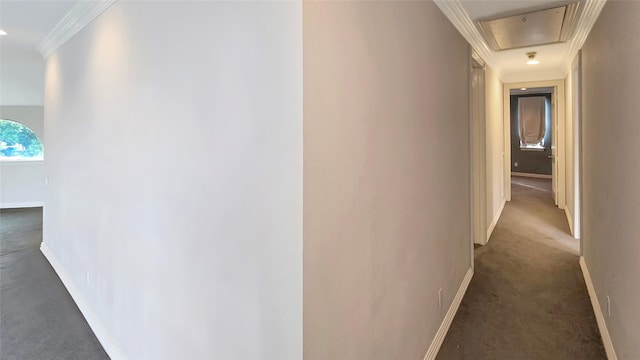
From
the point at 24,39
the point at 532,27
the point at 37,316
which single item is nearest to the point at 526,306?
the point at 532,27

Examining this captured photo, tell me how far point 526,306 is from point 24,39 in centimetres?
520

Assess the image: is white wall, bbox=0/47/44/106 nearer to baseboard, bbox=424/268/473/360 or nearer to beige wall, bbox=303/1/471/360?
beige wall, bbox=303/1/471/360

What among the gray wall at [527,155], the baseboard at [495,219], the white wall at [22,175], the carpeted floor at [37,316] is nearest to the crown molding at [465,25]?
the baseboard at [495,219]

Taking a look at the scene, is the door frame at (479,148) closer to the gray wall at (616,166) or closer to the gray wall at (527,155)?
the gray wall at (616,166)

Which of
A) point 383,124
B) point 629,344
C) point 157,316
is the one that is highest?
point 383,124

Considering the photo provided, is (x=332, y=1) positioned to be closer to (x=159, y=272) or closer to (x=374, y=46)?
(x=374, y=46)

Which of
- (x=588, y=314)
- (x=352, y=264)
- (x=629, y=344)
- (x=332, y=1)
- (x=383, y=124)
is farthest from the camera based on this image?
(x=588, y=314)

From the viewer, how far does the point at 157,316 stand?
5.44ft

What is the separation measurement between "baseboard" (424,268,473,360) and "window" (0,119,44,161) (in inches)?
→ 353

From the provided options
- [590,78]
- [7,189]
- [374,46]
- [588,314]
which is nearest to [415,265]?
[374,46]

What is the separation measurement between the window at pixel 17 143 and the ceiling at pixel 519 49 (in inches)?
353

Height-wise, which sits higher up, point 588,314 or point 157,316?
point 157,316

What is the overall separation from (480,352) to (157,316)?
76.0 inches

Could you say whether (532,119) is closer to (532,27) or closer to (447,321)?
(532,27)
